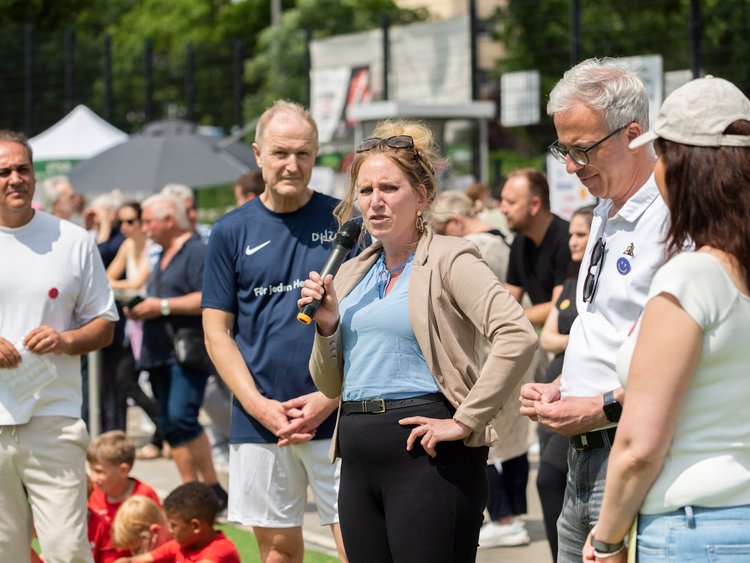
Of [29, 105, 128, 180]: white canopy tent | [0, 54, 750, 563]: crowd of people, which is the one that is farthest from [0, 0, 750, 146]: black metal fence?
[0, 54, 750, 563]: crowd of people

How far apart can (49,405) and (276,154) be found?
4.89 ft

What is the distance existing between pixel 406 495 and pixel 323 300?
68 centimetres

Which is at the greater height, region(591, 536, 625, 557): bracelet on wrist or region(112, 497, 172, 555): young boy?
region(591, 536, 625, 557): bracelet on wrist

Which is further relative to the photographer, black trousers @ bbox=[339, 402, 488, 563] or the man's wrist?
black trousers @ bbox=[339, 402, 488, 563]

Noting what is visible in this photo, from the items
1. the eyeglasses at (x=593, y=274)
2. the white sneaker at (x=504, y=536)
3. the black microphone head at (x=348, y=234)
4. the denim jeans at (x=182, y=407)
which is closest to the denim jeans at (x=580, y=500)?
the eyeglasses at (x=593, y=274)

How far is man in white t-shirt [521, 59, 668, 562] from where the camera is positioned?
11.6ft

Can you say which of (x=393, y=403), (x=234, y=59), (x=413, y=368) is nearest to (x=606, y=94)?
(x=413, y=368)

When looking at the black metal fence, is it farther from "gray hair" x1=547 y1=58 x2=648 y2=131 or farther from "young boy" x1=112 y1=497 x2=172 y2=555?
"gray hair" x1=547 y1=58 x2=648 y2=131

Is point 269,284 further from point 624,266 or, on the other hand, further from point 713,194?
point 713,194

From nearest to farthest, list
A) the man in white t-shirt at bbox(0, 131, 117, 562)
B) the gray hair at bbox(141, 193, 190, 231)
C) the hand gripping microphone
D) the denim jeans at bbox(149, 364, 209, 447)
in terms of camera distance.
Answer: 1. the hand gripping microphone
2. the man in white t-shirt at bbox(0, 131, 117, 562)
3. the denim jeans at bbox(149, 364, 209, 447)
4. the gray hair at bbox(141, 193, 190, 231)

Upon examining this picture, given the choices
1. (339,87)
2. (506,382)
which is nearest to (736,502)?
(506,382)

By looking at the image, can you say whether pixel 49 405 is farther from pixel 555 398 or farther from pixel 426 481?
pixel 555 398

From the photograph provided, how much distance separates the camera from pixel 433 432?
387cm

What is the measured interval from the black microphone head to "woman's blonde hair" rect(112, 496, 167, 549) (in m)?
2.66
